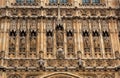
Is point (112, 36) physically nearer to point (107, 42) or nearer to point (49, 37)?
point (107, 42)

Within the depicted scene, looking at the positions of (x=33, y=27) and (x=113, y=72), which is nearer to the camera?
(x=113, y=72)

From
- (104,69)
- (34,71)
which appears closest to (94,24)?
(104,69)

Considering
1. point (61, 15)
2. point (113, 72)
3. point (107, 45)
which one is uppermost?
point (61, 15)

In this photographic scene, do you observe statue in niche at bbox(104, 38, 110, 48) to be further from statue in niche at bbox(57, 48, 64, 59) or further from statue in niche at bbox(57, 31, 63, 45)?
statue in niche at bbox(57, 48, 64, 59)

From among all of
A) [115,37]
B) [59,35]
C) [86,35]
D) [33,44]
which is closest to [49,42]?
[59,35]

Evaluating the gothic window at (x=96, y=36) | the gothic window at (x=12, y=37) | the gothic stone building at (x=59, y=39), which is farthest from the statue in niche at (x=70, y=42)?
the gothic window at (x=12, y=37)

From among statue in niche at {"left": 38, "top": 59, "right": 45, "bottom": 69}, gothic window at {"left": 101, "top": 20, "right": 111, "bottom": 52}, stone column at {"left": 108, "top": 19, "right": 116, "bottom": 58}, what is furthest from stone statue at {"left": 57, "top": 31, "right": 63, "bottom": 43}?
stone column at {"left": 108, "top": 19, "right": 116, "bottom": 58}

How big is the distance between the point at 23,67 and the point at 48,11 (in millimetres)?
5150

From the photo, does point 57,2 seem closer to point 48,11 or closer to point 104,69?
point 48,11

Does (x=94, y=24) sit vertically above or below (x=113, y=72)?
above

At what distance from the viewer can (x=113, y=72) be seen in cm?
2611

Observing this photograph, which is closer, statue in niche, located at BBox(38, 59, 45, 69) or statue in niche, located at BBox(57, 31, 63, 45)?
statue in niche, located at BBox(38, 59, 45, 69)

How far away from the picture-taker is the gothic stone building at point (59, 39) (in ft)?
85.4

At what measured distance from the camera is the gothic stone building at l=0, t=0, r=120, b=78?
1024 inches
